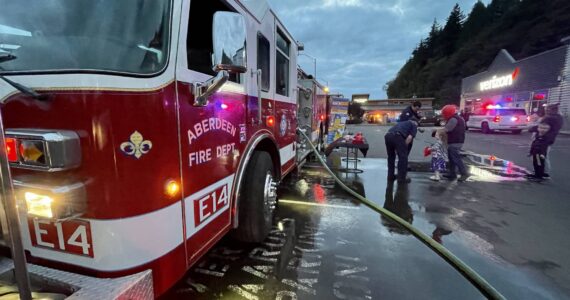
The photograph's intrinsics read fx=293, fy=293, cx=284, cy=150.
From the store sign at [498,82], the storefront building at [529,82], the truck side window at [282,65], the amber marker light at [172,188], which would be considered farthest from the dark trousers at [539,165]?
the store sign at [498,82]

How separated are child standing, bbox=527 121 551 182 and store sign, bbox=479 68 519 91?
31449 millimetres

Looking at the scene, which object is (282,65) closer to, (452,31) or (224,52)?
(224,52)

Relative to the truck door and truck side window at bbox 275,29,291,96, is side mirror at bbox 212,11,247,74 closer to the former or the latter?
the truck door

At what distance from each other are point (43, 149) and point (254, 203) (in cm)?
196

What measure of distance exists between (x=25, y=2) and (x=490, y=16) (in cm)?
8873

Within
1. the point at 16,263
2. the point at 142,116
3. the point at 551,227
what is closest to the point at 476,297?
the point at 551,227

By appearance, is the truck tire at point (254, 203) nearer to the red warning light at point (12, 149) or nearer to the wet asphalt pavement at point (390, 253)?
the wet asphalt pavement at point (390, 253)

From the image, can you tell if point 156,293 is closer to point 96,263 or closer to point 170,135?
point 96,263

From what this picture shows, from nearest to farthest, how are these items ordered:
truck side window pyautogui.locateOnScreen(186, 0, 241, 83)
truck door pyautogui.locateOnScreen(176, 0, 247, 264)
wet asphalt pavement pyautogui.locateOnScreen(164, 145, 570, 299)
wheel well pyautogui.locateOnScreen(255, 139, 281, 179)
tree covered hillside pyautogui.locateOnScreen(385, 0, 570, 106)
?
1. truck door pyautogui.locateOnScreen(176, 0, 247, 264)
2. truck side window pyautogui.locateOnScreen(186, 0, 241, 83)
3. wet asphalt pavement pyautogui.locateOnScreen(164, 145, 570, 299)
4. wheel well pyautogui.locateOnScreen(255, 139, 281, 179)
5. tree covered hillside pyautogui.locateOnScreen(385, 0, 570, 106)

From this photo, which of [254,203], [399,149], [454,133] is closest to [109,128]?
[254,203]

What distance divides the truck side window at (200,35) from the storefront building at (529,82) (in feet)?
92.3

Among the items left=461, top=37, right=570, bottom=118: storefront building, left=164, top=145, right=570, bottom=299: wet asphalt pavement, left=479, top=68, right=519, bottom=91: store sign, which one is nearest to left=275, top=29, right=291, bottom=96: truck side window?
left=164, top=145, right=570, bottom=299: wet asphalt pavement

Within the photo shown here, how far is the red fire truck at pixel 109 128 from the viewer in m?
1.42

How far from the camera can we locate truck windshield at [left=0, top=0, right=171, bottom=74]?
1.51 metres
